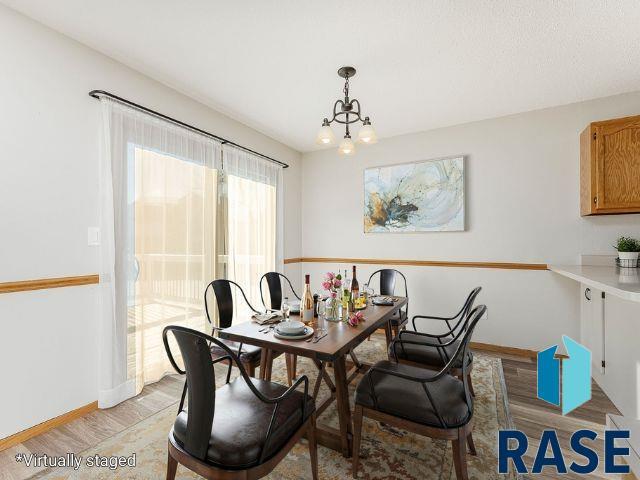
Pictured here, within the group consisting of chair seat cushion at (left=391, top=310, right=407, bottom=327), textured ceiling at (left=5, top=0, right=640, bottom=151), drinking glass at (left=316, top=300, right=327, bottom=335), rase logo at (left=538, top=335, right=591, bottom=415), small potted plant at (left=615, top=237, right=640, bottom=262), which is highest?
textured ceiling at (left=5, top=0, right=640, bottom=151)

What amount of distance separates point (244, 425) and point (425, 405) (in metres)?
0.86

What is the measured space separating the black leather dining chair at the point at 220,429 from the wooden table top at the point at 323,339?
0.28 m

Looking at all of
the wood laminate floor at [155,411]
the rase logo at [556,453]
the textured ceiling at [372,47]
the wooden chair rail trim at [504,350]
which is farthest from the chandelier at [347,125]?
the wooden chair rail trim at [504,350]

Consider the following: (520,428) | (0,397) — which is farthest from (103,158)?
(520,428)

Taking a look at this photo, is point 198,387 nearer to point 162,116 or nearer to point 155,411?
point 155,411

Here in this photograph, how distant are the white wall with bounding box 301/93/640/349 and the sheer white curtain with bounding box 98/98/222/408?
2315 mm

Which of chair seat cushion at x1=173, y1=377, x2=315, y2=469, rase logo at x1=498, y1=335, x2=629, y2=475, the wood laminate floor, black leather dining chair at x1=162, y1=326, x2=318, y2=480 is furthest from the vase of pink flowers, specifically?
the wood laminate floor

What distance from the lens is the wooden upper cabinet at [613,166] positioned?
2.64 m

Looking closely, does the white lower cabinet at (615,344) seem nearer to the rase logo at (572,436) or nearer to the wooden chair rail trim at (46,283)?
the rase logo at (572,436)

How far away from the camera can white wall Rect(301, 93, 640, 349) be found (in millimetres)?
3146

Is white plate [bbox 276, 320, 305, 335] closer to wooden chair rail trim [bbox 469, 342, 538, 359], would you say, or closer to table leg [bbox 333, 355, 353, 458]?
table leg [bbox 333, 355, 353, 458]

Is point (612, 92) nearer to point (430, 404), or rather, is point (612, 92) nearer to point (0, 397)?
point (430, 404)

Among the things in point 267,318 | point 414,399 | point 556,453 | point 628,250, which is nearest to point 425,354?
point 414,399

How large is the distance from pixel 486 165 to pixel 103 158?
12.3 feet
